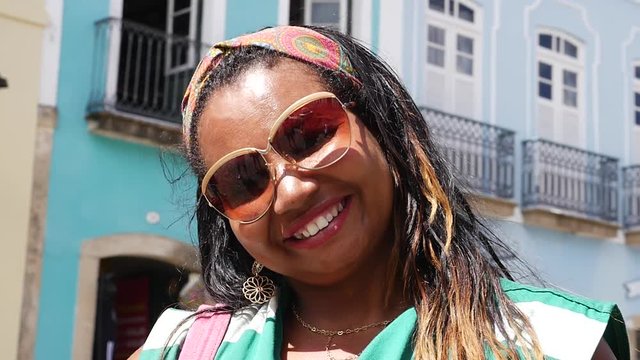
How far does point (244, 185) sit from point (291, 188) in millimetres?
94

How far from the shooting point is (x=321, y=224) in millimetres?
1584

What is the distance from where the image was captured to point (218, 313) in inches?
71.7

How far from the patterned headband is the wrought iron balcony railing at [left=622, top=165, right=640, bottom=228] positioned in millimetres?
11822

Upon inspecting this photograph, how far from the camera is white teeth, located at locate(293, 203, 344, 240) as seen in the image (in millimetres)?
1583

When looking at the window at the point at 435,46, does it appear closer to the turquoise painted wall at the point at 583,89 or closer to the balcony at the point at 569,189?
the turquoise painted wall at the point at 583,89

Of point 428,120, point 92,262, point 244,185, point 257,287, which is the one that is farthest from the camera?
point 428,120

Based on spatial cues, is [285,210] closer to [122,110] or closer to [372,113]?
[372,113]

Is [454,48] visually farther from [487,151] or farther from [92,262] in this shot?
[92,262]

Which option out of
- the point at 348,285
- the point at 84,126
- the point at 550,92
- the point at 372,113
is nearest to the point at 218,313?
the point at 348,285

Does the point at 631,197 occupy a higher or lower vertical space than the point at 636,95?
lower

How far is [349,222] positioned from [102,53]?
7.62m

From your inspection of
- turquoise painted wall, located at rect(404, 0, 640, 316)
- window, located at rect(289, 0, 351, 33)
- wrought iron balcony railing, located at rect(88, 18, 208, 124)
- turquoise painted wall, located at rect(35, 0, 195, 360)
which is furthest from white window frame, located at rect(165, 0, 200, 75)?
turquoise painted wall, located at rect(404, 0, 640, 316)

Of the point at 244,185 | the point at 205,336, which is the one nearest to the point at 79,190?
the point at 205,336

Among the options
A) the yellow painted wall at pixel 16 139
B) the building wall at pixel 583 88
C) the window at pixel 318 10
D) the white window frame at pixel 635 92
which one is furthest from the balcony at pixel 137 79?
the white window frame at pixel 635 92
